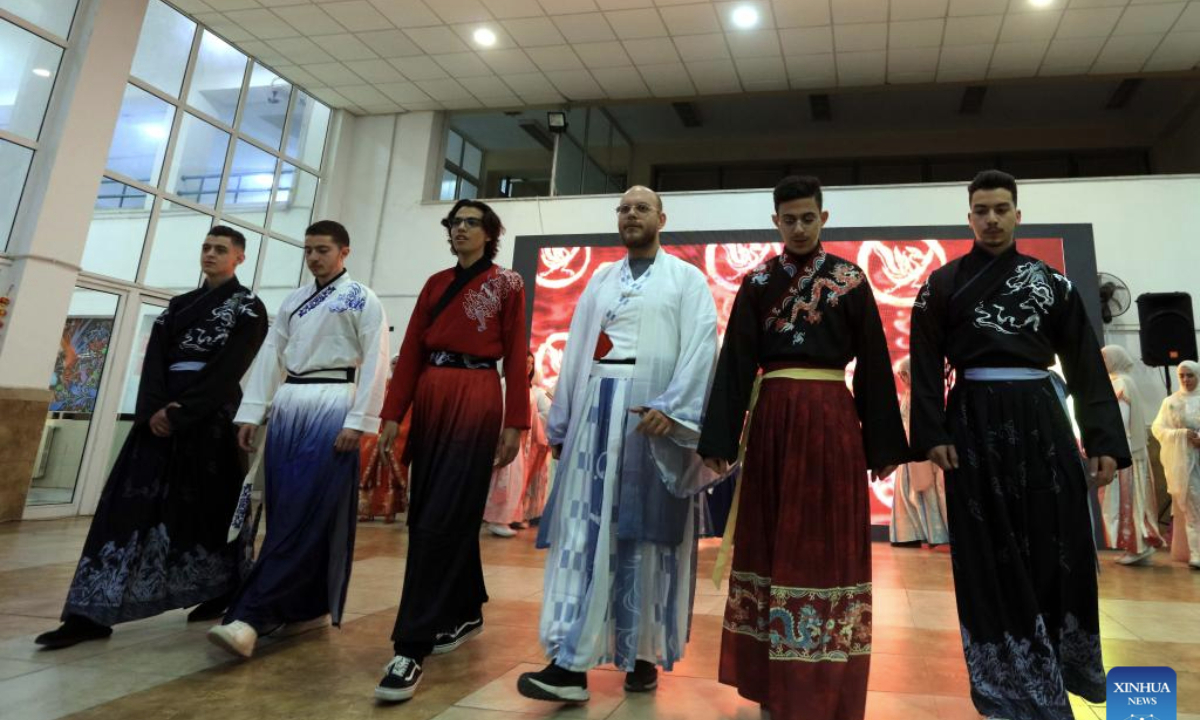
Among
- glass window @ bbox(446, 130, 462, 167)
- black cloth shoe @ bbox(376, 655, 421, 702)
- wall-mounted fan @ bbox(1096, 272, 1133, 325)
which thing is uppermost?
glass window @ bbox(446, 130, 462, 167)

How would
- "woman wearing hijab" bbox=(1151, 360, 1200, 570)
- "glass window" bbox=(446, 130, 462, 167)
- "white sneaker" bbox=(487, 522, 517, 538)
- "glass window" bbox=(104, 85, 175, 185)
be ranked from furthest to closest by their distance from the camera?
"glass window" bbox=(446, 130, 462, 167) < "glass window" bbox=(104, 85, 175, 185) < "white sneaker" bbox=(487, 522, 517, 538) < "woman wearing hijab" bbox=(1151, 360, 1200, 570)

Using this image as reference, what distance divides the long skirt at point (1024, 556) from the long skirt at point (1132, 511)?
12.6 ft

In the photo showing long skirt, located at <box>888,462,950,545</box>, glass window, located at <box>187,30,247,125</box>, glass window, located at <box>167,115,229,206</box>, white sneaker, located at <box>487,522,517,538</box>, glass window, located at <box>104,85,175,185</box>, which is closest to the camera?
white sneaker, located at <box>487,522,517,538</box>

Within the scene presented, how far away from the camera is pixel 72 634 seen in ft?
6.98

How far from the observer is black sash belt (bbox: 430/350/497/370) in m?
2.14

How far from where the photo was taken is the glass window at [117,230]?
5711 millimetres

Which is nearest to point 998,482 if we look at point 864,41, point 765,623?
point 765,623

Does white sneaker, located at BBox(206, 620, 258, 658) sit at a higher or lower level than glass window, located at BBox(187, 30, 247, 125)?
lower

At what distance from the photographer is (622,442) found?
6.31 ft

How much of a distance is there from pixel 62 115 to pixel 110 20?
0.90 meters

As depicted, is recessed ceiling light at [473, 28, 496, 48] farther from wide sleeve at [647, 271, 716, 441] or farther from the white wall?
wide sleeve at [647, 271, 716, 441]

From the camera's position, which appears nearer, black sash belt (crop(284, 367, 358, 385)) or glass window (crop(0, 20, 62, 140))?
black sash belt (crop(284, 367, 358, 385))

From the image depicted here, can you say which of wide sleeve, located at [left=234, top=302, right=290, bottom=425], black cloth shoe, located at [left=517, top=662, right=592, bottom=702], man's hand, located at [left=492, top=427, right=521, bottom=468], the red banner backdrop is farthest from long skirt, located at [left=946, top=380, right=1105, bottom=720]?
the red banner backdrop

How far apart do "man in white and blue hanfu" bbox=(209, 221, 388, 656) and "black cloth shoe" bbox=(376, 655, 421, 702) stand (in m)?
0.53
